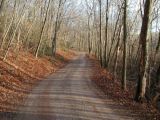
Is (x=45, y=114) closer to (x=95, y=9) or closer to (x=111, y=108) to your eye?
→ (x=111, y=108)

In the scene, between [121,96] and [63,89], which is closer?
[121,96]

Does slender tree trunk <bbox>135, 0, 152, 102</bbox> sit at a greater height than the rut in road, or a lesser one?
greater

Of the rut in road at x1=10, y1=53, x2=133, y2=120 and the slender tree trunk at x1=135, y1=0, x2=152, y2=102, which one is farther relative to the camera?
the slender tree trunk at x1=135, y1=0, x2=152, y2=102

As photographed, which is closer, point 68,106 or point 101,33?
point 68,106

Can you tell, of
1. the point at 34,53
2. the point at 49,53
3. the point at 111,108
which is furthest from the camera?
the point at 49,53

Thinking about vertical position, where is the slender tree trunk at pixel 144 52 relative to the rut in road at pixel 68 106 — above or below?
above

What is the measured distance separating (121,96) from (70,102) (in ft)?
12.6

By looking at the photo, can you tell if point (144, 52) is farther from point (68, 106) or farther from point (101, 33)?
point (101, 33)

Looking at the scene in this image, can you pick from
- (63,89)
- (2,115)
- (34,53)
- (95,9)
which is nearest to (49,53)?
(34,53)

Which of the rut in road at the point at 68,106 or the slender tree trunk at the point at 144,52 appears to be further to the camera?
the slender tree trunk at the point at 144,52

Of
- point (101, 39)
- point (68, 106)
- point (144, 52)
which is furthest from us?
point (101, 39)

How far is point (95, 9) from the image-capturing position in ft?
181

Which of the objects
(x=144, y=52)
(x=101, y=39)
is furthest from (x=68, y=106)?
(x=101, y=39)

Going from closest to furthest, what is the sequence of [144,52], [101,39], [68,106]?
1. [68,106]
2. [144,52]
3. [101,39]
